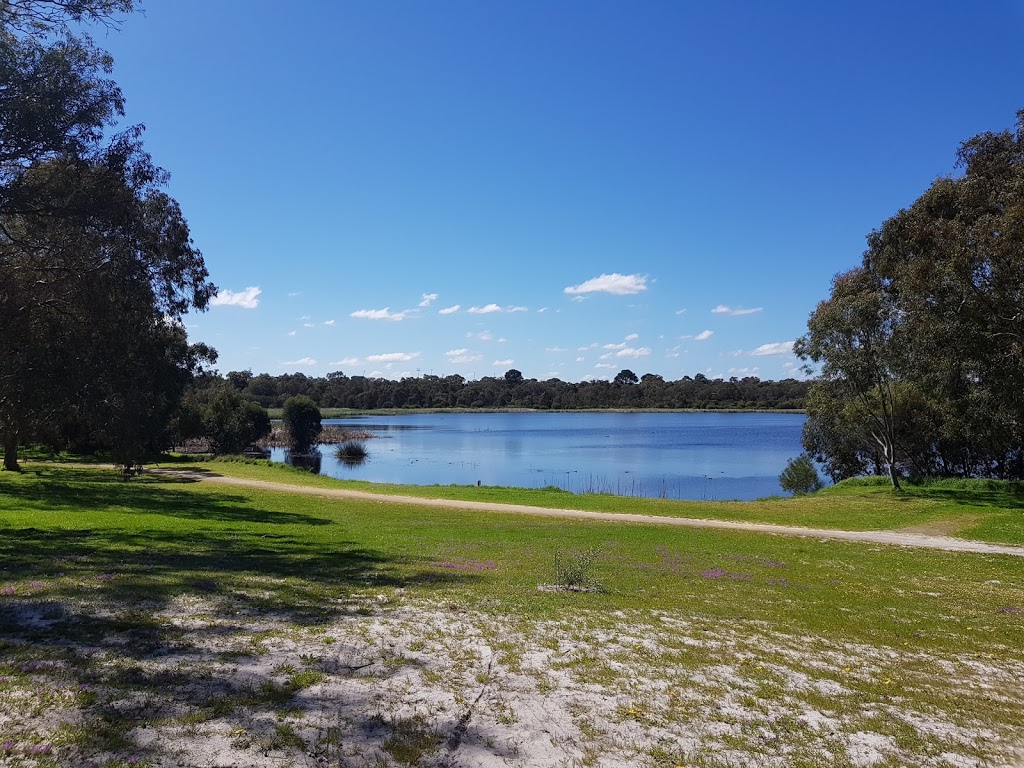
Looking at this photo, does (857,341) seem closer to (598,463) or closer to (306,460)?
(598,463)

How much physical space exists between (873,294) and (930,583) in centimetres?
2003

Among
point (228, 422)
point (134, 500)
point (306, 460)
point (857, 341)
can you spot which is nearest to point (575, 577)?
point (134, 500)

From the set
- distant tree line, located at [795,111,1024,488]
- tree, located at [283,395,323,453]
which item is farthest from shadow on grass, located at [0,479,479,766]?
tree, located at [283,395,323,453]

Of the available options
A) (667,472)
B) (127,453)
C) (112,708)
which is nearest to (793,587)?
(112,708)

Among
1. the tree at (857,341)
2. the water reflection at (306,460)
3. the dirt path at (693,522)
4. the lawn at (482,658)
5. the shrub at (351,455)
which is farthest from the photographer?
the shrub at (351,455)

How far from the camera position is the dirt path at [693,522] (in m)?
19.5

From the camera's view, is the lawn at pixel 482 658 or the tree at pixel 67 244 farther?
the tree at pixel 67 244

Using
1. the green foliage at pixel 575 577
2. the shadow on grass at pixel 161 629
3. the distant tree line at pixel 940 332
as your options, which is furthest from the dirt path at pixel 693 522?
the shadow on grass at pixel 161 629

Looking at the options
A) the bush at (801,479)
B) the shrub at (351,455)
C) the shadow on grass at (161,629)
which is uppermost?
the shadow on grass at (161,629)

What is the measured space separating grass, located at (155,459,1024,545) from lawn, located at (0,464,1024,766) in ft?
29.8

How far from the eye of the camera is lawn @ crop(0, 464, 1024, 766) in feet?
16.2

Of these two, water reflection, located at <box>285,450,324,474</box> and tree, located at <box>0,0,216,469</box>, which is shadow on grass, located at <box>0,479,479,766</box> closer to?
tree, located at <box>0,0,216,469</box>

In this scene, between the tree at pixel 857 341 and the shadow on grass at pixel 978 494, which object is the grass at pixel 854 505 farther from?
the tree at pixel 857 341

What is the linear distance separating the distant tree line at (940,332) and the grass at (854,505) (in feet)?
8.93
